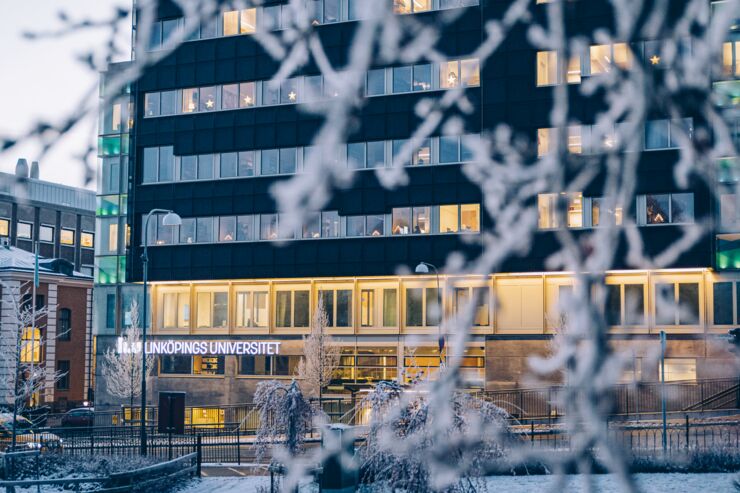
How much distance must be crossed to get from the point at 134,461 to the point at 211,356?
22252 millimetres

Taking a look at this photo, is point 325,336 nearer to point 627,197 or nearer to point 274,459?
point 274,459

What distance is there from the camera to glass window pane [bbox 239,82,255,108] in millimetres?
46906

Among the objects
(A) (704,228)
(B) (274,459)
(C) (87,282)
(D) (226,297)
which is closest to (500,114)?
(D) (226,297)

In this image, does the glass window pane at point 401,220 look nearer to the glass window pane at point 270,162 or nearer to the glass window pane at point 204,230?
the glass window pane at point 270,162

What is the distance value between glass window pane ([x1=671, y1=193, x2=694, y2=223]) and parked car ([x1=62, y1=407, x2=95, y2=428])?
104 ft

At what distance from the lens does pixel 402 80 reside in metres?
44.2

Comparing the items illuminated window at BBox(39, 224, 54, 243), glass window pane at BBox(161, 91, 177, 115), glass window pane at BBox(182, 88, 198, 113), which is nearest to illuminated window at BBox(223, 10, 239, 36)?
glass window pane at BBox(182, 88, 198, 113)

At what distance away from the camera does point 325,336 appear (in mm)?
43656

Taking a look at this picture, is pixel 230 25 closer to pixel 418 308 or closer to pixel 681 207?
pixel 418 308

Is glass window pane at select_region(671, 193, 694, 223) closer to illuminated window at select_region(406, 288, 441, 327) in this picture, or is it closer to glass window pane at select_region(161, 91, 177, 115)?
illuminated window at select_region(406, 288, 441, 327)

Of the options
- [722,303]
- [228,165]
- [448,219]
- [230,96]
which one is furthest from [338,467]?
[230,96]

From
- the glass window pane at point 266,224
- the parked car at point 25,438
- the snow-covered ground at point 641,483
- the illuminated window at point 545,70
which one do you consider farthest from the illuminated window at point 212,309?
the snow-covered ground at point 641,483

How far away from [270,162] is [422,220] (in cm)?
872

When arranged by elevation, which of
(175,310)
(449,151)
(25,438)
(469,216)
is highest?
(449,151)
